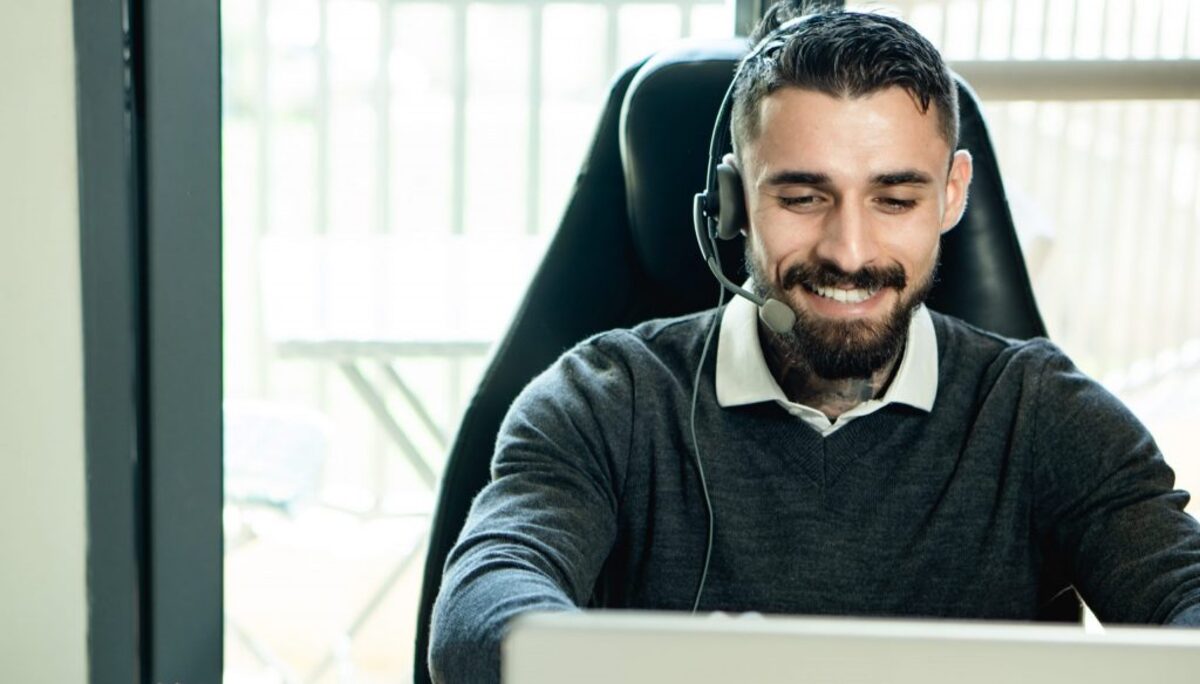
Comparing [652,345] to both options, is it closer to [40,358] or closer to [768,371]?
[768,371]

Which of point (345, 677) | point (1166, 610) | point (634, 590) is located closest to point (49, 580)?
point (634, 590)

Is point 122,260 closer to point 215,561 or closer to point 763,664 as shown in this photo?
point 215,561

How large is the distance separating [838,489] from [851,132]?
1.01ft

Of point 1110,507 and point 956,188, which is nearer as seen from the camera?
point 1110,507

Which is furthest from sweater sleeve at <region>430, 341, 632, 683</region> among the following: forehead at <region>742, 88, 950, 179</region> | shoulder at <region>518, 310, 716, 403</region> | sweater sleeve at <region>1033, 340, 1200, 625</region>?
sweater sleeve at <region>1033, 340, 1200, 625</region>

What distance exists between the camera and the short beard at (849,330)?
3.93 ft

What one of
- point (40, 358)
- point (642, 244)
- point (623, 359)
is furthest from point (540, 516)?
point (40, 358)

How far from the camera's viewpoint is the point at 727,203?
3.94 feet

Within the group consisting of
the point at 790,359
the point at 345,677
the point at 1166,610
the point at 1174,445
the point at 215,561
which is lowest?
the point at 345,677

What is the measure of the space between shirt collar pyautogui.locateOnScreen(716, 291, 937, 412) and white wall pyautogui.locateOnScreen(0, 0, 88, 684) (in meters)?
0.63

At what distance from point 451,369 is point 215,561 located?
2.24 metres

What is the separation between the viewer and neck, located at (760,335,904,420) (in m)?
1.23

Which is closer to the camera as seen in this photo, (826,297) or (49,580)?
(826,297)

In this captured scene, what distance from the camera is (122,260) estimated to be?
1345mm
